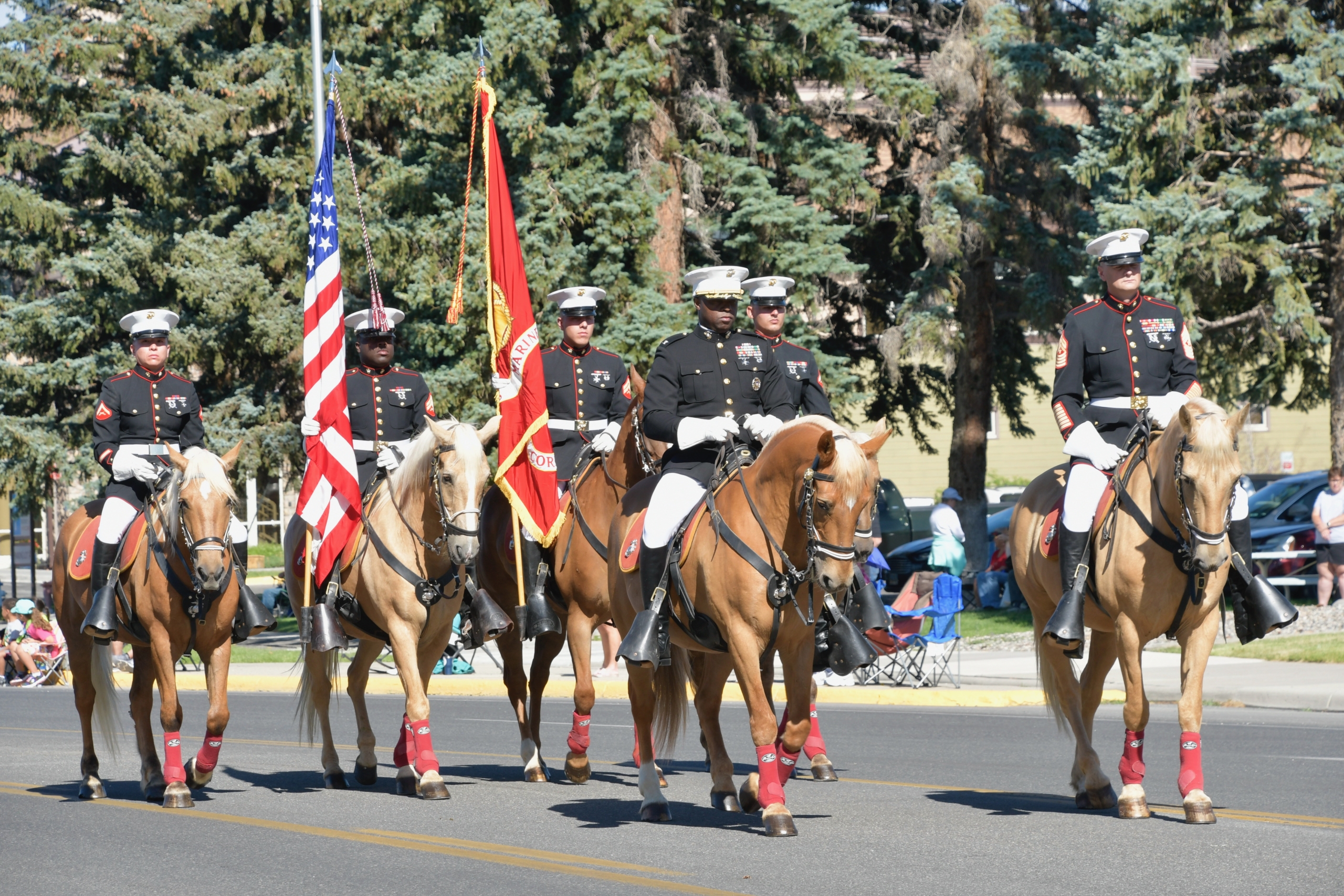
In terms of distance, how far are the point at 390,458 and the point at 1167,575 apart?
17.9ft

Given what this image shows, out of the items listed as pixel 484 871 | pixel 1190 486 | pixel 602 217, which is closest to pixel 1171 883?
pixel 1190 486

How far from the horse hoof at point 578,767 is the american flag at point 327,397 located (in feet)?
6.90

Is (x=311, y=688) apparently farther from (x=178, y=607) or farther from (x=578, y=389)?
(x=578, y=389)

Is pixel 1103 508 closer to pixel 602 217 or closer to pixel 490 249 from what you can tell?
pixel 490 249

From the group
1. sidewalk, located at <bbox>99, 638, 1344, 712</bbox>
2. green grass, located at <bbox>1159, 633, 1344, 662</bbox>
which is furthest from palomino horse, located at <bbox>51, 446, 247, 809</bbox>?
green grass, located at <bbox>1159, 633, 1344, 662</bbox>

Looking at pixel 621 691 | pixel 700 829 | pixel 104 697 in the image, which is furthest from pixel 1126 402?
pixel 621 691

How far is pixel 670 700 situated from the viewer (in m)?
10.4

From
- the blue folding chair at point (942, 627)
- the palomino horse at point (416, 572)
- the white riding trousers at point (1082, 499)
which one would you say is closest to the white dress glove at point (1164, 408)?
the white riding trousers at point (1082, 499)

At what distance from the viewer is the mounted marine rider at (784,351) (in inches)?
457

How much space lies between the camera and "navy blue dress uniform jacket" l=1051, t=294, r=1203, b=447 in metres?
10.1

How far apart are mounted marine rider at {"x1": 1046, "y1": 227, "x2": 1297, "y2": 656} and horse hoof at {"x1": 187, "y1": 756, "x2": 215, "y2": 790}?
5.69m

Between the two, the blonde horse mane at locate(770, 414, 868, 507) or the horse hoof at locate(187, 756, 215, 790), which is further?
the horse hoof at locate(187, 756, 215, 790)

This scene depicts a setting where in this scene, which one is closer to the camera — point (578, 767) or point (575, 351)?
point (578, 767)

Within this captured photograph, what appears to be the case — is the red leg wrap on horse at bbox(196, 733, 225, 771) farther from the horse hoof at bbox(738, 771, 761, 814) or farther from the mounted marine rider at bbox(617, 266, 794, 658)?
the horse hoof at bbox(738, 771, 761, 814)
